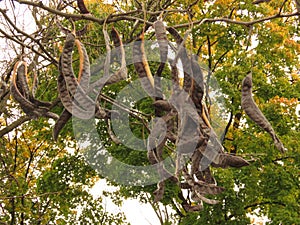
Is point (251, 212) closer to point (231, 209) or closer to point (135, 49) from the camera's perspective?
point (231, 209)

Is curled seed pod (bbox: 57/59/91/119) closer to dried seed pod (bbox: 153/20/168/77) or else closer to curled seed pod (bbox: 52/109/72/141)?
curled seed pod (bbox: 52/109/72/141)

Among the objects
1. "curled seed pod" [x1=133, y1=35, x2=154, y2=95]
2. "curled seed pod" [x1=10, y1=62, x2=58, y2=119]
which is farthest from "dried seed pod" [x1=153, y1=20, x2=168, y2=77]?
"curled seed pod" [x1=10, y1=62, x2=58, y2=119]

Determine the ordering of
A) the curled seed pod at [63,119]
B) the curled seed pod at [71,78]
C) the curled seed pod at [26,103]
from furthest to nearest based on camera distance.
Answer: the curled seed pod at [26,103]
the curled seed pod at [63,119]
the curled seed pod at [71,78]

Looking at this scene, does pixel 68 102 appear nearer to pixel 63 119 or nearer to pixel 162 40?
pixel 63 119

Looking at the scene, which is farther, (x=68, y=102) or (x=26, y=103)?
(x=26, y=103)

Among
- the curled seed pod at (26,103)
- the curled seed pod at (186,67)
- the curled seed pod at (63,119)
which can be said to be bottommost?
the curled seed pod at (186,67)

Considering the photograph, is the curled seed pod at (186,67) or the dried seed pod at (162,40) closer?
the curled seed pod at (186,67)

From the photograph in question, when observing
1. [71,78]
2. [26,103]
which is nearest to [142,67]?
[71,78]

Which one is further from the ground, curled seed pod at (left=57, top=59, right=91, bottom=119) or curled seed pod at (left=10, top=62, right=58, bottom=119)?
curled seed pod at (left=10, top=62, right=58, bottom=119)

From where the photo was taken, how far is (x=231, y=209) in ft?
47.2

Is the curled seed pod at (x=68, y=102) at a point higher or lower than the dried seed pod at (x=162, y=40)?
lower

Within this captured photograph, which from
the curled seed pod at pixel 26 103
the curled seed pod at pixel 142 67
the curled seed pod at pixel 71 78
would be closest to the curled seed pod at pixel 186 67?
the curled seed pod at pixel 142 67

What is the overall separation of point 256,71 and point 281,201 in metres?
3.51

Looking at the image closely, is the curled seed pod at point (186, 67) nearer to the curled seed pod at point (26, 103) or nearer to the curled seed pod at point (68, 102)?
the curled seed pod at point (68, 102)
